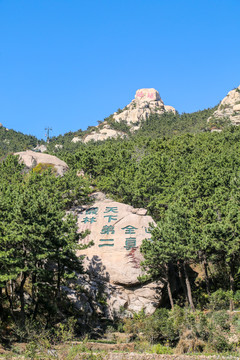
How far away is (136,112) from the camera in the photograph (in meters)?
86.9

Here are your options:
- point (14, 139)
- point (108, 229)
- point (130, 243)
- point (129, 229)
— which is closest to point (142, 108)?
point (14, 139)

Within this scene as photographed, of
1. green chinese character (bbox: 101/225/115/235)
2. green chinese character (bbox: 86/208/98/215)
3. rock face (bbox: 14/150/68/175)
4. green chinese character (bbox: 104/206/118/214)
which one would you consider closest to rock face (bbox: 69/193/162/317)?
green chinese character (bbox: 101/225/115/235)

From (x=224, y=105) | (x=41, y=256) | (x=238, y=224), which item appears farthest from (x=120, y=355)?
(x=224, y=105)

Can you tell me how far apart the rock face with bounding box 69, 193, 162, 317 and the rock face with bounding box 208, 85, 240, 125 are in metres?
51.2

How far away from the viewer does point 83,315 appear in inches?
647

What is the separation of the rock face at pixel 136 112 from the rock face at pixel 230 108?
1866 centimetres

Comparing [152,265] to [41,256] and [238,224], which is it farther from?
[41,256]

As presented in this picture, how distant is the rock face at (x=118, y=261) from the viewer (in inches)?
682

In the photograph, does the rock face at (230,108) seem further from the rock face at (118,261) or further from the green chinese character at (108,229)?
the green chinese character at (108,229)

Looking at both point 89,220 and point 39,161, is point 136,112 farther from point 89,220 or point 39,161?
A: point 89,220

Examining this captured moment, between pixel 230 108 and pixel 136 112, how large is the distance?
76.4 ft

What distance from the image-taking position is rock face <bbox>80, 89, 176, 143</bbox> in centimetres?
7901

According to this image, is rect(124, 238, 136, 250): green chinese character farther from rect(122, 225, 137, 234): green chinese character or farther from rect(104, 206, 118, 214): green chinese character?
rect(104, 206, 118, 214): green chinese character

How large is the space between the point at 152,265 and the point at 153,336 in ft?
12.3
